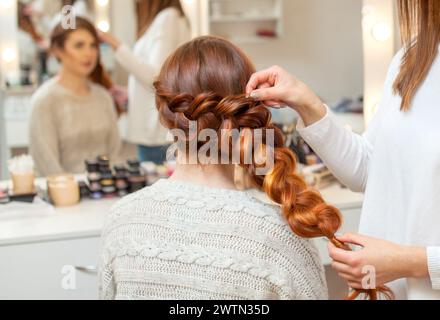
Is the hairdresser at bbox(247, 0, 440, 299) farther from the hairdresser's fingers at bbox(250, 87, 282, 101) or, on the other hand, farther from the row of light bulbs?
the row of light bulbs

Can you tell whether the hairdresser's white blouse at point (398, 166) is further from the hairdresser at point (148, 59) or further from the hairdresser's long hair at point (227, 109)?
the hairdresser at point (148, 59)

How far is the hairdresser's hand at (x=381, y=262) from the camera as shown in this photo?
2.53 feet

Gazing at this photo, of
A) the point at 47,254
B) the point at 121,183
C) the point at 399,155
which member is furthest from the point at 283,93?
the point at 121,183

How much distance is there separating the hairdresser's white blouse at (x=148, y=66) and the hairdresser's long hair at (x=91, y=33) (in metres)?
0.06

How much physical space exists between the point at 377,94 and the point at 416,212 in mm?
913

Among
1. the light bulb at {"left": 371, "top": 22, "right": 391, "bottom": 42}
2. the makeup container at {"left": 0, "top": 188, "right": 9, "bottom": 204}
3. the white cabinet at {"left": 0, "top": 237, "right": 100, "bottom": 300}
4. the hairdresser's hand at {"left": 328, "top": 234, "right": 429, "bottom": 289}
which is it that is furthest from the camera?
the light bulb at {"left": 371, "top": 22, "right": 391, "bottom": 42}

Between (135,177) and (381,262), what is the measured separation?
0.88 metres

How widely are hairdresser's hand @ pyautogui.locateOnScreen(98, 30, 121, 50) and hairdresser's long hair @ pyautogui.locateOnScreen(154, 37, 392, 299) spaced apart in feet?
2.21

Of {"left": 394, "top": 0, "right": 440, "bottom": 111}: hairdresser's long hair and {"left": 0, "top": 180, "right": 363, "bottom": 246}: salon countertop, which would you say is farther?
{"left": 0, "top": 180, "right": 363, "bottom": 246}: salon countertop

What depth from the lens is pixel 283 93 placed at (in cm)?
84

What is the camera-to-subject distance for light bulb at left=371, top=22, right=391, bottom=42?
1623mm

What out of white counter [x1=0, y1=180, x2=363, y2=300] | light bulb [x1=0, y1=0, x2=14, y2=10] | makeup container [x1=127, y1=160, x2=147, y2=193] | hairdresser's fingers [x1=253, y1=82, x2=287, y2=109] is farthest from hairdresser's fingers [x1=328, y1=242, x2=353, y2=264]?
light bulb [x1=0, y1=0, x2=14, y2=10]

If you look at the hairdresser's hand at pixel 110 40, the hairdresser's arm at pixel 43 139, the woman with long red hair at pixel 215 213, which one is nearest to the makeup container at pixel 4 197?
the hairdresser's arm at pixel 43 139

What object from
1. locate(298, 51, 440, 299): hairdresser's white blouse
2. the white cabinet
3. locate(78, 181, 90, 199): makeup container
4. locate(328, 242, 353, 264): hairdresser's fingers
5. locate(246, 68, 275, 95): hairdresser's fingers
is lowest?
the white cabinet
